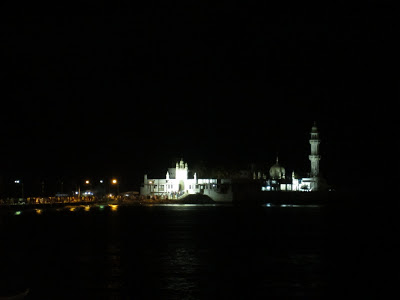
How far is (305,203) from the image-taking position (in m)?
112

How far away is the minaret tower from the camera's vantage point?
112m

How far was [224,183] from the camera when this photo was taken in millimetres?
114250

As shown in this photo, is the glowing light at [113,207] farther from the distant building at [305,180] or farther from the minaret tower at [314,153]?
the minaret tower at [314,153]

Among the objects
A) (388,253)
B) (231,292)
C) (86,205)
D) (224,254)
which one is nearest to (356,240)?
(388,253)

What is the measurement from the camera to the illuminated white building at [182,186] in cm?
11525

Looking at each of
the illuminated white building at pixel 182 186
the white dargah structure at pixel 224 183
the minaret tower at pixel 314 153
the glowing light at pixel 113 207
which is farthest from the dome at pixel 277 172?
the glowing light at pixel 113 207

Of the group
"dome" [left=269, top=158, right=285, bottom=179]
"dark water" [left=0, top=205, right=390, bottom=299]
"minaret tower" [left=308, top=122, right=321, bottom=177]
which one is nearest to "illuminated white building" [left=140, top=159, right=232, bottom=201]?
"dome" [left=269, top=158, right=285, bottom=179]

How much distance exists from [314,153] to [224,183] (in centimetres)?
1487

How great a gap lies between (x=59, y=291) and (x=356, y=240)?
25.8m

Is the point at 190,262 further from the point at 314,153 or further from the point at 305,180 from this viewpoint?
the point at 314,153

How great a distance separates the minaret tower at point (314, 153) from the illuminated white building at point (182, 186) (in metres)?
13.5

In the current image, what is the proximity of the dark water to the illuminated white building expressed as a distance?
59.5m

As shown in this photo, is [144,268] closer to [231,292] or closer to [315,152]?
[231,292]

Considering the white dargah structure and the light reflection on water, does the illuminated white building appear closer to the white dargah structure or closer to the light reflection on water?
the white dargah structure
